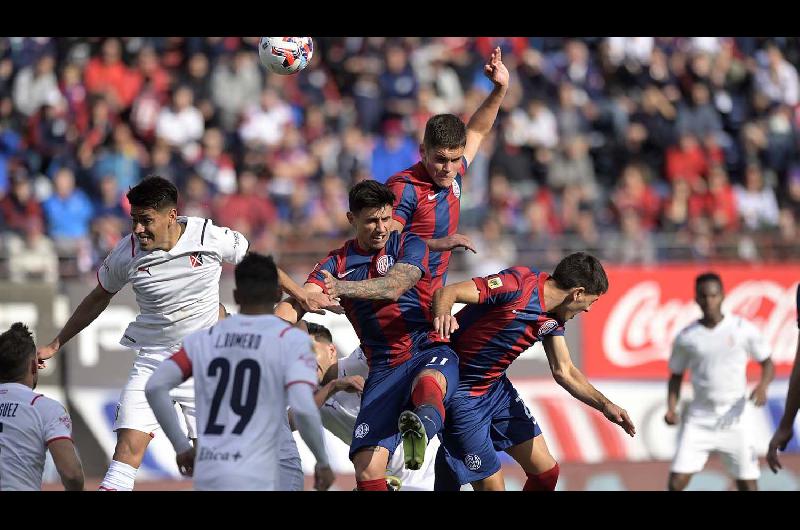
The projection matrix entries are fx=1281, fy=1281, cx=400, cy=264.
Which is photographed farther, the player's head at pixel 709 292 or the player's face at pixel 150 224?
the player's head at pixel 709 292

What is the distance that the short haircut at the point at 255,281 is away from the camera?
6.48 m

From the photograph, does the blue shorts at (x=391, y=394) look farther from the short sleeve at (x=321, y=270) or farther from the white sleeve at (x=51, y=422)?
the white sleeve at (x=51, y=422)

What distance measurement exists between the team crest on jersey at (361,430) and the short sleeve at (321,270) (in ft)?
3.23

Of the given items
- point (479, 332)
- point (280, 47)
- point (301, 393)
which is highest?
point (280, 47)

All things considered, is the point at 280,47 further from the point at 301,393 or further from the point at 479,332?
the point at 301,393

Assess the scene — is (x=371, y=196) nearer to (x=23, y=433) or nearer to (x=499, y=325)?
(x=499, y=325)

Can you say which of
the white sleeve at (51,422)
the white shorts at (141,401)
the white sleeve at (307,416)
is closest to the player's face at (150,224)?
the white shorts at (141,401)

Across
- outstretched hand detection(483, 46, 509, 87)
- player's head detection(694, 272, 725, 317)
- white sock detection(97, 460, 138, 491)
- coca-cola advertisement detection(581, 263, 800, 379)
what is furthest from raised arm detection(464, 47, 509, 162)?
coca-cola advertisement detection(581, 263, 800, 379)

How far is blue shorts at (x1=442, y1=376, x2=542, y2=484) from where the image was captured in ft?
28.7

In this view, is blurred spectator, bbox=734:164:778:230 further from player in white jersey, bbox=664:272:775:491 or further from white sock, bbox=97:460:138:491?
white sock, bbox=97:460:138:491

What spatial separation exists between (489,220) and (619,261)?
1785mm

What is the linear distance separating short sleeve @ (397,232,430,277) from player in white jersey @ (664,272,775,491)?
167 inches

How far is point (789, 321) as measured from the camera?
51.1 ft
